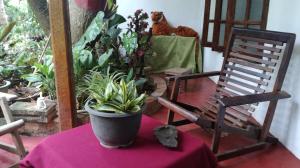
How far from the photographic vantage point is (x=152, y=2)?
5.03m

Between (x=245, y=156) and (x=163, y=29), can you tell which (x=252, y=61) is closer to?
(x=245, y=156)

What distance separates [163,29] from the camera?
4863mm

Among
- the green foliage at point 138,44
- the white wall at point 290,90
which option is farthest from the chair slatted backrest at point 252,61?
the green foliage at point 138,44

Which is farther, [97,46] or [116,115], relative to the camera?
[97,46]

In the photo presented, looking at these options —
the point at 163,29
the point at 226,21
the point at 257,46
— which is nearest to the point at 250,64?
the point at 257,46

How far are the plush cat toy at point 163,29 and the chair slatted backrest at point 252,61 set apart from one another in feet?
7.08

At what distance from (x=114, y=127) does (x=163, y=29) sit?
3.75m

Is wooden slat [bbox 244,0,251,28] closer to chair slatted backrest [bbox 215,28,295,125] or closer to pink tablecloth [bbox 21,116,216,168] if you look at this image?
chair slatted backrest [bbox 215,28,295,125]

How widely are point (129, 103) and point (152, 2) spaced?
4.00 metres

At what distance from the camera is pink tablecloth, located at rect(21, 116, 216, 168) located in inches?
49.5

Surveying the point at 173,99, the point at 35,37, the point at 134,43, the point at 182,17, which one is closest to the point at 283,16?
the point at 173,99

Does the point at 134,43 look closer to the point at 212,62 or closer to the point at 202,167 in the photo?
the point at 212,62

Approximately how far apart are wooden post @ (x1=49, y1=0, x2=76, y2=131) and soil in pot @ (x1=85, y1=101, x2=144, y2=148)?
692 millimetres

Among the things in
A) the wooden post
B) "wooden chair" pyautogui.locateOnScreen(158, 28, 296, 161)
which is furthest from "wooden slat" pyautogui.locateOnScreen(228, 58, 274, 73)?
the wooden post
